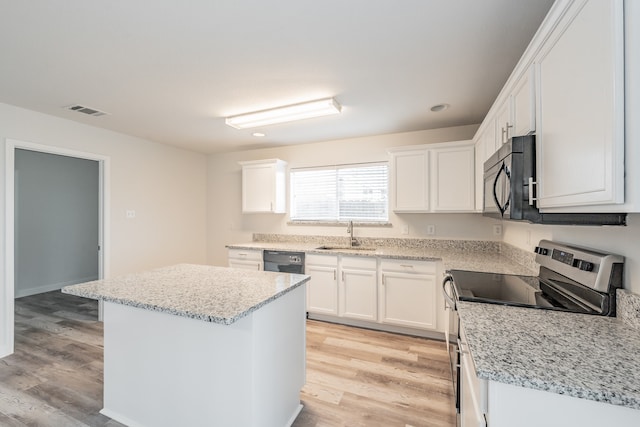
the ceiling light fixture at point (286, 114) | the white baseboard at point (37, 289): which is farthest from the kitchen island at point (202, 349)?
the white baseboard at point (37, 289)

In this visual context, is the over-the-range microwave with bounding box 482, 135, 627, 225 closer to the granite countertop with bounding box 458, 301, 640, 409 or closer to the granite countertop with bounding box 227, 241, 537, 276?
the granite countertop with bounding box 458, 301, 640, 409

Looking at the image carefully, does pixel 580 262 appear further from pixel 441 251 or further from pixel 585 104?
pixel 441 251

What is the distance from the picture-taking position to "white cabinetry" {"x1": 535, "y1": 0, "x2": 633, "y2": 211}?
0.81 metres

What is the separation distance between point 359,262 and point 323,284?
53 cm

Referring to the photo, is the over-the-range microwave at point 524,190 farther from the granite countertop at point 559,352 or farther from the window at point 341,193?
the window at point 341,193

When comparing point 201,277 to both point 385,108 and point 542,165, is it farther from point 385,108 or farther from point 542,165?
point 385,108

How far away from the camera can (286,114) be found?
109 inches

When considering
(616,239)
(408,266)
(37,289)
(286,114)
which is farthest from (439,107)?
(37,289)

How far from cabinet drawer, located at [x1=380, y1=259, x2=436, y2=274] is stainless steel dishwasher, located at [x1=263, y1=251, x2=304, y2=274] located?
3.26 feet

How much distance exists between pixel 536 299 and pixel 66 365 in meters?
3.59

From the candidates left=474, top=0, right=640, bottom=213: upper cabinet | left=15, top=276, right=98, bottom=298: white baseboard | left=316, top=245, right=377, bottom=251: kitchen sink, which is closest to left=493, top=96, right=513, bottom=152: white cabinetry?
left=474, top=0, right=640, bottom=213: upper cabinet

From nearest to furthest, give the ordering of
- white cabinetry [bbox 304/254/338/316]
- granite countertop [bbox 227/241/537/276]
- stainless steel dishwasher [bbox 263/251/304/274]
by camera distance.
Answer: granite countertop [bbox 227/241/537/276], white cabinetry [bbox 304/254/338/316], stainless steel dishwasher [bbox 263/251/304/274]

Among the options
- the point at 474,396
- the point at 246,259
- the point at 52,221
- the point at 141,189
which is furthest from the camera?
the point at 52,221

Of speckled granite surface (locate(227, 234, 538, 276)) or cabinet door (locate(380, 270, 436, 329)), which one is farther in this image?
cabinet door (locate(380, 270, 436, 329))
